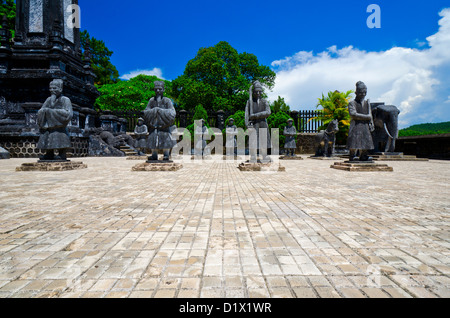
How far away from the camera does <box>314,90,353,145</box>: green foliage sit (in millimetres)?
23234

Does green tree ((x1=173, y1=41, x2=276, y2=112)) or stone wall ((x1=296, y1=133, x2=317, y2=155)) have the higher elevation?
green tree ((x1=173, y1=41, x2=276, y2=112))

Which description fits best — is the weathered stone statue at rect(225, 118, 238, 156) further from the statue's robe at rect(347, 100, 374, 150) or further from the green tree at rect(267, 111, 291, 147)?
the statue's robe at rect(347, 100, 374, 150)

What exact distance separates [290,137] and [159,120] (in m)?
9.62

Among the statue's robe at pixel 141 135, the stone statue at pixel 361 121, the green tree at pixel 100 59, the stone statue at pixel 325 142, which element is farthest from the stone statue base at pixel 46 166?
the green tree at pixel 100 59

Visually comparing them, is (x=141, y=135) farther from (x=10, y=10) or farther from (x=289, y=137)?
(x=10, y=10)

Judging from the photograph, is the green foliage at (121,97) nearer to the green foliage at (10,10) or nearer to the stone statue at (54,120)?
the green foliage at (10,10)

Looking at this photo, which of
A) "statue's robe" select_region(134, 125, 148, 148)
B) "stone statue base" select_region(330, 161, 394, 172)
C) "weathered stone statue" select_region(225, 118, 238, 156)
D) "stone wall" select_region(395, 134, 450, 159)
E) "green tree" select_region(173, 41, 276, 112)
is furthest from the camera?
"green tree" select_region(173, 41, 276, 112)

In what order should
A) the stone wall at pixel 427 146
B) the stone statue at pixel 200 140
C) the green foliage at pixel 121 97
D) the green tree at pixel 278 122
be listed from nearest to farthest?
the stone wall at pixel 427 146, the stone statue at pixel 200 140, the green tree at pixel 278 122, the green foliage at pixel 121 97

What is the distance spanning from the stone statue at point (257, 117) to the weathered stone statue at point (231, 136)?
7507 mm

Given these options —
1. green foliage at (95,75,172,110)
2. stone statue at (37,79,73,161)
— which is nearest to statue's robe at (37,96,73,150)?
stone statue at (37,79,73,161)

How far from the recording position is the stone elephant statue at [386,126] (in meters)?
12.9

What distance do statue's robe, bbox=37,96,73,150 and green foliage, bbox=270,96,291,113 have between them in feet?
56.9

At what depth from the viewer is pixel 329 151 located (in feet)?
52.2

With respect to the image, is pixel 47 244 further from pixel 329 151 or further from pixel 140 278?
pixel 329 151
